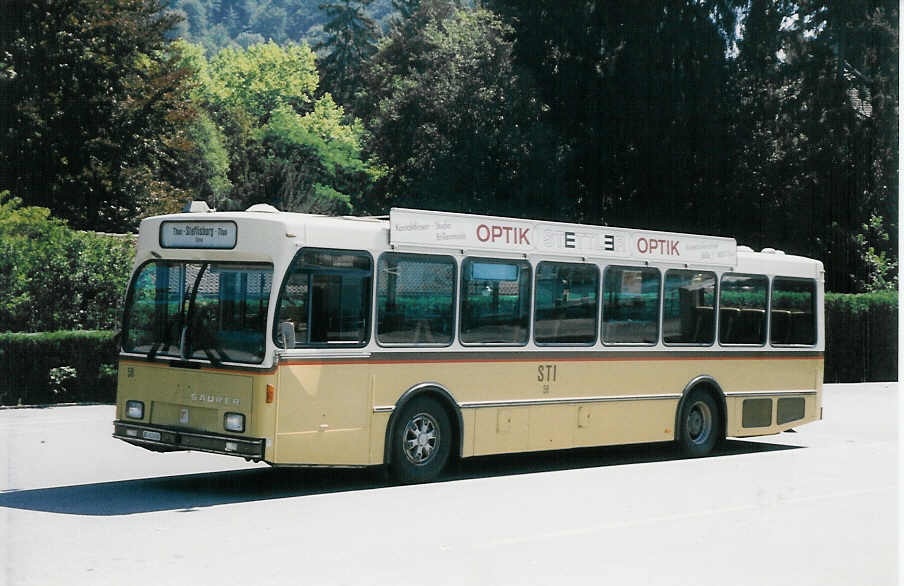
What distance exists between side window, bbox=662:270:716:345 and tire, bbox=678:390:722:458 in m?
0.77

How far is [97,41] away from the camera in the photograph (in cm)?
3588

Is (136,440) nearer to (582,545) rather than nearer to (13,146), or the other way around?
(582,545)

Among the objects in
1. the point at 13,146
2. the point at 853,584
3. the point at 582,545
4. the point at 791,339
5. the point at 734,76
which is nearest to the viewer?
the point at 853,584

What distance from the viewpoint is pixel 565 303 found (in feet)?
48.6

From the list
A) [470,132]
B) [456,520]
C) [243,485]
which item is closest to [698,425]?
[243,485]

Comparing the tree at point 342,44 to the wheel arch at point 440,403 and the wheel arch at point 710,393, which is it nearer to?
the wheel arch at point 710,393

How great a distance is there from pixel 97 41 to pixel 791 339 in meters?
24.2

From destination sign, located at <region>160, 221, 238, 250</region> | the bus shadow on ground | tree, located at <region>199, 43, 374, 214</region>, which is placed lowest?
the bus shadow on ground

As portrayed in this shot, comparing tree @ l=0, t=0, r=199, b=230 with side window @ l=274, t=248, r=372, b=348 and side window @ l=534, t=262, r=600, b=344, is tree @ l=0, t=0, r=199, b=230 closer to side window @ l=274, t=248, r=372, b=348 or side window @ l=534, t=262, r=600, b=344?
side window @ l=534, t=262, r=600, b=344

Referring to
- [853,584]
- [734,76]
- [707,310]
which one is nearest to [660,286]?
[707,310]

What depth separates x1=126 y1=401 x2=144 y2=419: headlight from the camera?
12336 mm

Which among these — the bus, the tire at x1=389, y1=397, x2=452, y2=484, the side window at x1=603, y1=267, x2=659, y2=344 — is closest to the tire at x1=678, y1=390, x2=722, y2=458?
the bus

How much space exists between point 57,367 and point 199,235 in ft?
34.1

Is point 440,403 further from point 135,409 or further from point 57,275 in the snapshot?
point 57,275
